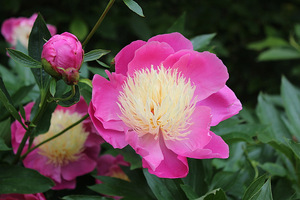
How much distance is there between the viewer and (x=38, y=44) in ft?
2.15

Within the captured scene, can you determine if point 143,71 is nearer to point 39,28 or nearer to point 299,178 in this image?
point 39,28

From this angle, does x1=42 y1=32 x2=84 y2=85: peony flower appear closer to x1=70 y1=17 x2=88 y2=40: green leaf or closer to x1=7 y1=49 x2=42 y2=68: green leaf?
x1=7 y1=49 x2=42 y2=68: green leaf

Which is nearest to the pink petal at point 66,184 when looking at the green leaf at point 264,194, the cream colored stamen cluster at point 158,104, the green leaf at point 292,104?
the cream colored stamen cluster at point 158,104

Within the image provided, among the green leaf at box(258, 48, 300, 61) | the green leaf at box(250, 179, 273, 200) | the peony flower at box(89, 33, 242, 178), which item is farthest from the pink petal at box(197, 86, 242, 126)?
the green leaf at box(258, 48, 300, 61)

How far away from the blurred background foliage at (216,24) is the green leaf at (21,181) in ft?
3.73

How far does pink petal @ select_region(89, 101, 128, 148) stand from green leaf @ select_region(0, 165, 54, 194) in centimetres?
15

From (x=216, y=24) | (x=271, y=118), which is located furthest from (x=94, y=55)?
(x=216, y=24)

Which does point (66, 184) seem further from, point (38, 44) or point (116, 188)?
point (38, 44)

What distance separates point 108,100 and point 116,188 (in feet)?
0.57

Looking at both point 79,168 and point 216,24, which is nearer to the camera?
point 79,168

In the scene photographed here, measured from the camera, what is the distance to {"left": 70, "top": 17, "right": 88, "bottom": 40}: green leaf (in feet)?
5.71

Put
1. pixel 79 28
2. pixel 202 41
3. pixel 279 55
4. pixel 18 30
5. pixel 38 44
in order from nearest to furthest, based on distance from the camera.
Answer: pixel 38 44, pixel 202 41, pixel 18 30, pixel 279 55, pixel 79 28

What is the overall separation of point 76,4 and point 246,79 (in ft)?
3.48

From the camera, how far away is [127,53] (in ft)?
1.97
